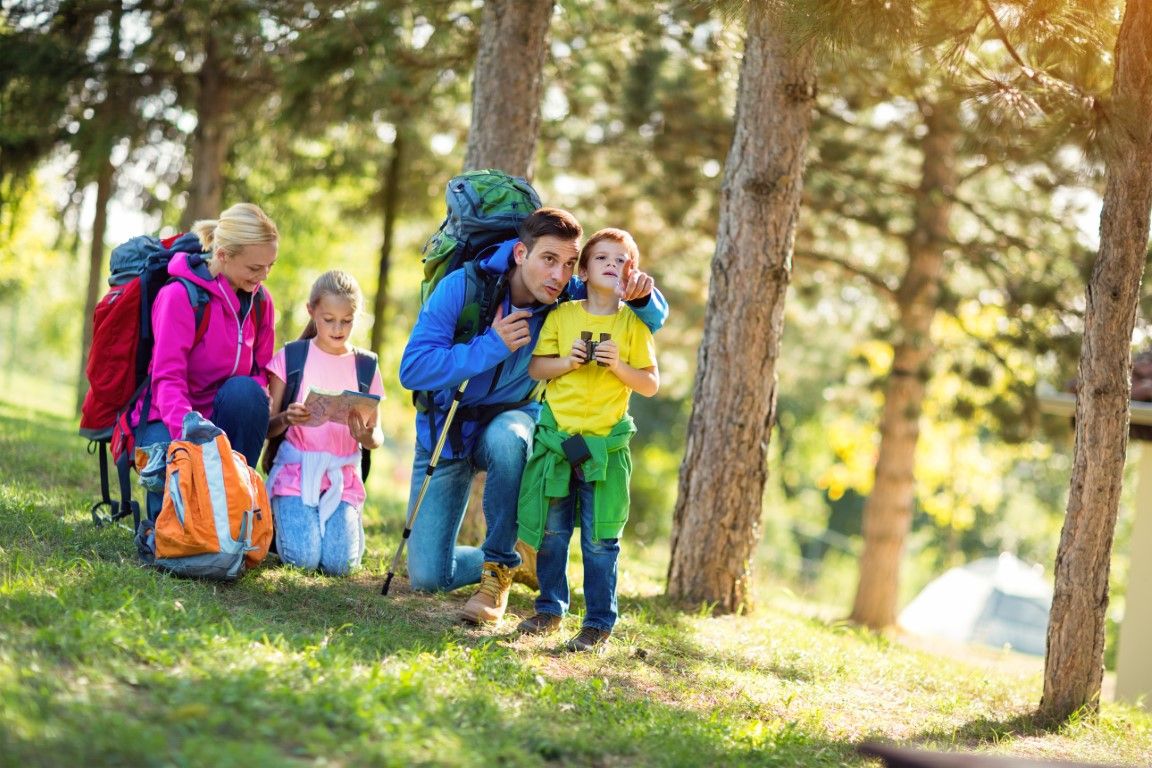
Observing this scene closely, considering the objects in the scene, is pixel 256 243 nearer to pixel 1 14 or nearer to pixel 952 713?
pixel 952 713

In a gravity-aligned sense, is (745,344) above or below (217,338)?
above

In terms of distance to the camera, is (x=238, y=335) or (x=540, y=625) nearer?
(x=540, y=625)

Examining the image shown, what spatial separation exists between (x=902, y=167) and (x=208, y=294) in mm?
10396

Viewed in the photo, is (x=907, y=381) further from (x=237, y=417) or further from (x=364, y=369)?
(x=237, y=417)

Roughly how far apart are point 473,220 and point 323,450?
1348 millimetres

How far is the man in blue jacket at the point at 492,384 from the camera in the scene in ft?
15.0

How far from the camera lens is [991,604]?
24.8m

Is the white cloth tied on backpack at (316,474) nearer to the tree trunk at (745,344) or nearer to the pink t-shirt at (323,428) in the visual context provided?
the pink t-shirt at (323,428)

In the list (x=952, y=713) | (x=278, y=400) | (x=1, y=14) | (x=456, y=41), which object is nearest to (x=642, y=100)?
(x=456, y=41)

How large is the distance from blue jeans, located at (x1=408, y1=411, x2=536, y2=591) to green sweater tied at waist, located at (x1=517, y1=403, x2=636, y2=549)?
0.33ft

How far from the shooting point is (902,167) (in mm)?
13453

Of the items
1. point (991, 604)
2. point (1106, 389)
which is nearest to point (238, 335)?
point (1106, 389)

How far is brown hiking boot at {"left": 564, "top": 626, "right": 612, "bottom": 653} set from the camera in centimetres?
456

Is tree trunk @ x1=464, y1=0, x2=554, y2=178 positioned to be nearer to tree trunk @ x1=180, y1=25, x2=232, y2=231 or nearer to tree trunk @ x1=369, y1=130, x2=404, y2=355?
tree trunk @ x1=180, y1=25, x2=232, y2=231
